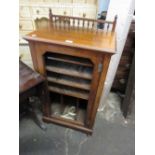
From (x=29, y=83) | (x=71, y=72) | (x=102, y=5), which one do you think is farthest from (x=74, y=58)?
(x=102, y=5)

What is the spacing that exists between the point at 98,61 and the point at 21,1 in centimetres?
95

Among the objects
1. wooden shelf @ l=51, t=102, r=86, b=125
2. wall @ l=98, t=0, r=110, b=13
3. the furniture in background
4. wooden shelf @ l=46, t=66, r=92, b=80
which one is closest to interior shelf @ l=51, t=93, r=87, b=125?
wooden shelf @ l=51, t=102, r=86, b=125

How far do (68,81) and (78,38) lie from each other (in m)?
0.37

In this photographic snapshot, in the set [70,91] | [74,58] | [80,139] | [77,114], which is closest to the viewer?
[74,58]

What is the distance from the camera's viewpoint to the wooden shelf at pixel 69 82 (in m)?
1.19

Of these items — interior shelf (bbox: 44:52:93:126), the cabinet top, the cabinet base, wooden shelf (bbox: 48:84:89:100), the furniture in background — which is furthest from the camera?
the cabinet base

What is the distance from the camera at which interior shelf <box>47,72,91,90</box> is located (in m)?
1.20

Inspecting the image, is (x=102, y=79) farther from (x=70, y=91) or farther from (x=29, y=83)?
(x=29, y=83)

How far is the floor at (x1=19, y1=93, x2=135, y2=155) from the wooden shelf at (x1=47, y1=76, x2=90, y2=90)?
21.2 inches

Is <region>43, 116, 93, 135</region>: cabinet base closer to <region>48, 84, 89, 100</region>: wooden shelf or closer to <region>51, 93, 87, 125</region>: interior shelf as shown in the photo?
<region>51, 93, 87, 125</region>: interior shelf

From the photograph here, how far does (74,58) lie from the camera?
1.15 m

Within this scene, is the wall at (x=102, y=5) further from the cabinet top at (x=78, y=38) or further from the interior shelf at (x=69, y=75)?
the interior shelf at (x=69, y=75)

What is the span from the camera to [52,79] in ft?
4.07
